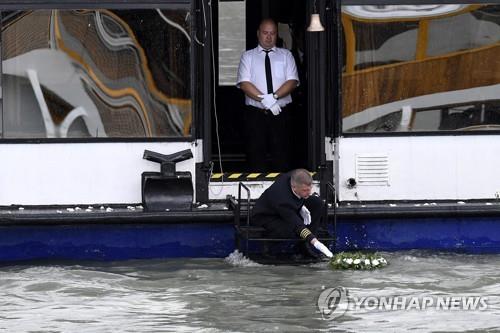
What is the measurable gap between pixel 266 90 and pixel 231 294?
2379mm

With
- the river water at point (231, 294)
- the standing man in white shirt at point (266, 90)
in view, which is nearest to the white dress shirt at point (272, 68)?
the standing man in white shirt at point (266, 90)

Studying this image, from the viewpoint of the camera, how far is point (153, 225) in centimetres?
1223

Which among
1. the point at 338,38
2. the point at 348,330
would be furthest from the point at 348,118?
the point at 348,330

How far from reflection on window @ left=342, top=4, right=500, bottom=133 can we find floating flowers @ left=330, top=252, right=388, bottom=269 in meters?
1.07

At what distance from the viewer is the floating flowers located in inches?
475

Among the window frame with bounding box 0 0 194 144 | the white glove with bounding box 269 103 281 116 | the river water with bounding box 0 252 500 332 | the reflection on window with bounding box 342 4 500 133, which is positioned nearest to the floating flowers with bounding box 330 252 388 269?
the river water with bounding box 0 252 500 332

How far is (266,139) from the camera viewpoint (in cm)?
1341

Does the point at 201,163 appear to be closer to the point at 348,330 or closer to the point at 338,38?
the point at 338,38

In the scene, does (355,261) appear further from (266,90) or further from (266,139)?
(266,90)

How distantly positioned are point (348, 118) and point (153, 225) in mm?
1798

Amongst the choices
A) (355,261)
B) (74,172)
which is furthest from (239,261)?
(74,172)

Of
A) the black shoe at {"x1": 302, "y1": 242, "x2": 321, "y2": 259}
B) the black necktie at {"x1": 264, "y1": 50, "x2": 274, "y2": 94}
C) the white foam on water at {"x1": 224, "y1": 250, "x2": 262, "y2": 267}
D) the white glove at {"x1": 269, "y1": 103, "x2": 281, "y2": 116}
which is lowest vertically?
the white foam on water at {"x1": 224, "y1": 250, "x2": 262, "y2": 267}

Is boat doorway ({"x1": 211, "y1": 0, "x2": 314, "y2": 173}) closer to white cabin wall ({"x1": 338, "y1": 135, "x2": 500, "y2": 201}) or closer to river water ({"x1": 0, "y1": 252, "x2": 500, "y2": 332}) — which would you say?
white cabin wall ({"x1": 338, "y1": 135, "x2": 500, "y2": 201})

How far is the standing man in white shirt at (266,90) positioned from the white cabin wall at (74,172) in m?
1.08
